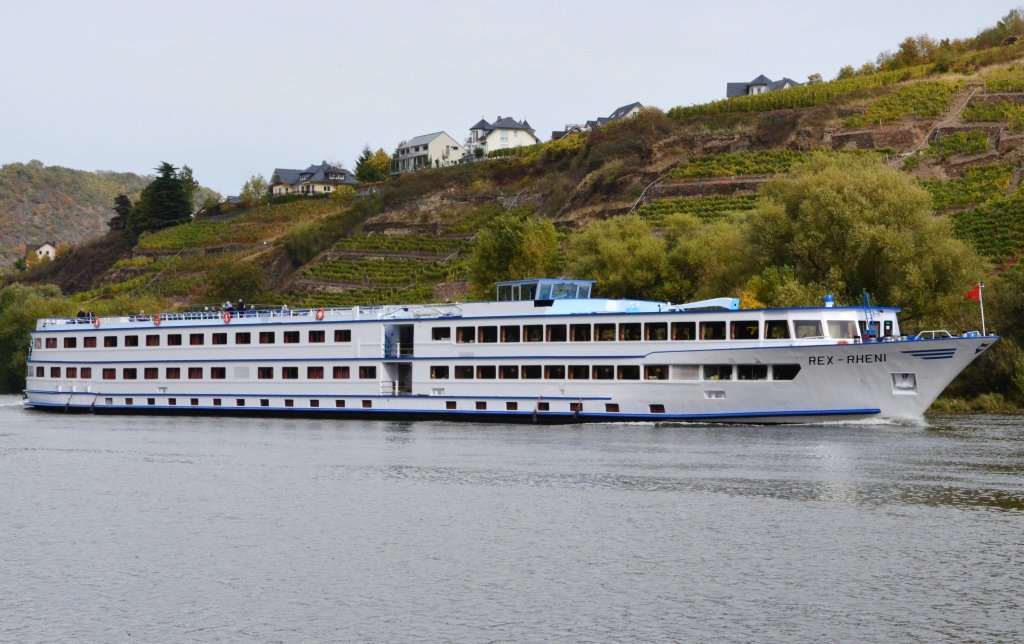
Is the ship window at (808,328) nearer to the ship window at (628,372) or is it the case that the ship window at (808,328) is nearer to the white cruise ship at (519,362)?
the white cruise ship at (519,362)

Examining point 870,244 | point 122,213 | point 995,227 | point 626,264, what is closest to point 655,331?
point 870,244

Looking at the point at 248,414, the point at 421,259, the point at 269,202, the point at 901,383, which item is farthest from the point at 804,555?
the point at 269,202

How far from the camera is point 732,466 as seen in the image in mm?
32188

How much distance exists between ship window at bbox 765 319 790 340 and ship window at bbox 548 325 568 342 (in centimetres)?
876

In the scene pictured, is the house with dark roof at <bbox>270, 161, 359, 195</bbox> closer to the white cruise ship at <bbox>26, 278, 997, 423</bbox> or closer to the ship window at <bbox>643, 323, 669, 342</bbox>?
the white cruise ship at <bbox>26, 278, 997, 423</bbox>

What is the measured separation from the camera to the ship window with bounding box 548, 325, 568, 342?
47156 mm

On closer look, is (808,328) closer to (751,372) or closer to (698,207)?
(751,372)

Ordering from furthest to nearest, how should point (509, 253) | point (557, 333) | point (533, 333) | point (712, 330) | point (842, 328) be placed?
1. point (509, 253)
2. point (533, 333)
3. point (557, 333)
4. point (712, 330)
5. point (842, 328)

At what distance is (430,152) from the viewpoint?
520 feet

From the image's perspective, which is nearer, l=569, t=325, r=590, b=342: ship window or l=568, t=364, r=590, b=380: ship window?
l=569, t=325, r=590, b=342: ship window

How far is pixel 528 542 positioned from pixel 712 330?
22.9 metres

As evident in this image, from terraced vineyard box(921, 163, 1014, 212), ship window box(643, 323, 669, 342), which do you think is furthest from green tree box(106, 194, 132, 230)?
ship window box(643, 323, 669, 342)

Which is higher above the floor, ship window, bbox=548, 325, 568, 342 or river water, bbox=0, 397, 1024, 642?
ship window, bbox=548, 325, 568, 342

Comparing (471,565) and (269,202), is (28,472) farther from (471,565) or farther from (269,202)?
(269,202)
